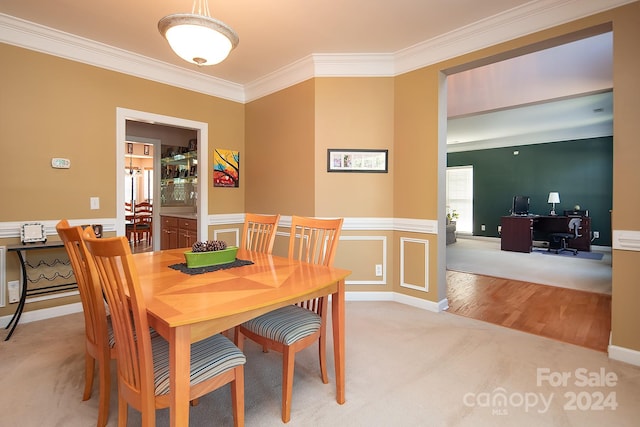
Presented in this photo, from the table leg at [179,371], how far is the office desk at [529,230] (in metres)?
7.61

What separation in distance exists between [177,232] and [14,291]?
2.28m

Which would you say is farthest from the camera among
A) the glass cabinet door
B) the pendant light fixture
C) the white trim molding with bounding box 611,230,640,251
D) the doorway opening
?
the glass cabinet door

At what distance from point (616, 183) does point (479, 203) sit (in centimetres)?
717

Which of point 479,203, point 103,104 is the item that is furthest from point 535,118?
point 103,104

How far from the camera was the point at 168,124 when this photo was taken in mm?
3834

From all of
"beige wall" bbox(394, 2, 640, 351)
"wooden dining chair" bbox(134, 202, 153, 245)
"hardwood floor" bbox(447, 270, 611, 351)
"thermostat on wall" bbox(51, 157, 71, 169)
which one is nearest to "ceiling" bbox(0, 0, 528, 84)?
"beige wall" bbox(394, 2, 640, 351)

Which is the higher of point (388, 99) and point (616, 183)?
point (388, 99)

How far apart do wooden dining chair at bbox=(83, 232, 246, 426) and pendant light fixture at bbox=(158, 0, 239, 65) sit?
1.09m

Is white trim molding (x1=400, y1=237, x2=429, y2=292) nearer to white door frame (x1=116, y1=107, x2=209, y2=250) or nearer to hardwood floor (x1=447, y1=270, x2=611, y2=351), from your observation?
hardwood floor (x1=447, y1=270, x2=611, y2=351)

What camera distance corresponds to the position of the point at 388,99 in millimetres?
3545

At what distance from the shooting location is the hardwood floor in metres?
2.74

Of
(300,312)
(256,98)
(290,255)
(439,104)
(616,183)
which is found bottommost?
(300,312)

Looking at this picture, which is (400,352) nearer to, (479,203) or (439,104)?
(439,104)

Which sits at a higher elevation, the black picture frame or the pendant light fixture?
the pendant light fixture
